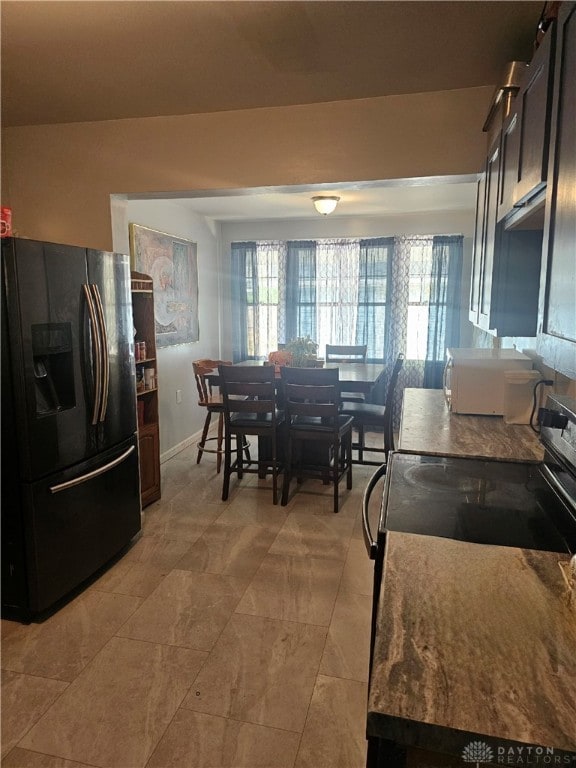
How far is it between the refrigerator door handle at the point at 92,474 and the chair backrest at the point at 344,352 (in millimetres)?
2798

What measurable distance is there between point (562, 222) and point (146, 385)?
2.88 metres

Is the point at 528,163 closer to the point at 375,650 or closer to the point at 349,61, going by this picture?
the point at 349,61

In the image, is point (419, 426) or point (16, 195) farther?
point (16, 195)

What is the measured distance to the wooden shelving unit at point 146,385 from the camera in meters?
3.35

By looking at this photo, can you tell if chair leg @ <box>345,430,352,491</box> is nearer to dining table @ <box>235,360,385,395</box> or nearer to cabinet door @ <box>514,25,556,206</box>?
dining table @ <box>235,360,385,395</box>

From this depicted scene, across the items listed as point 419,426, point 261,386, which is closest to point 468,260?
point 261,386

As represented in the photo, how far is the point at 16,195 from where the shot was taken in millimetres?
2957

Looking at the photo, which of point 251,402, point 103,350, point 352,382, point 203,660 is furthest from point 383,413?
point 203,660

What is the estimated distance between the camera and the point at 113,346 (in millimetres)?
2590

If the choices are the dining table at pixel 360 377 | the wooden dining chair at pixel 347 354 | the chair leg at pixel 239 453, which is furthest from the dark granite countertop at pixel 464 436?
the wooden dining chair at pixel 347 354

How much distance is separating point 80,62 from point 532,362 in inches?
95.4

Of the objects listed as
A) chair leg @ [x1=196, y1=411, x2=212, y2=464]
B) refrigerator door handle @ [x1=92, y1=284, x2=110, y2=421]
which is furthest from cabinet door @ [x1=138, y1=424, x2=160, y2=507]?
refrigerator door handle @ [x1=92, y1=284, x2=110, y2=421]

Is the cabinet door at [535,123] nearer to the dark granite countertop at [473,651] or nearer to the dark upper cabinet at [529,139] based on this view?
the dark upper cabinet at [529,139]

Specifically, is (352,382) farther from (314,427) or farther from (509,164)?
(509,164)
